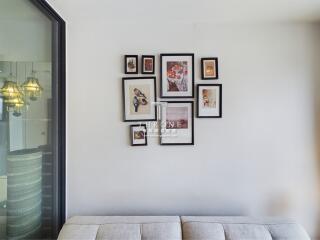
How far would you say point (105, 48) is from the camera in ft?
6.61

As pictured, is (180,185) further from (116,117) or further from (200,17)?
(200,17)

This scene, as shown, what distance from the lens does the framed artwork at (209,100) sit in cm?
200

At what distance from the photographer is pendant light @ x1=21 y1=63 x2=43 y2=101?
5.03 ft

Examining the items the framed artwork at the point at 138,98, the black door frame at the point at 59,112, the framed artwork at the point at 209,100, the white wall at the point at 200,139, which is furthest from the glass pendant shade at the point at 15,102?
the framed artwork at the point at 209,100

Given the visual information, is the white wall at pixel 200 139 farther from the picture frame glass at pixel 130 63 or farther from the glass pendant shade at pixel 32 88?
the glass pendant shade at pixel 32 88

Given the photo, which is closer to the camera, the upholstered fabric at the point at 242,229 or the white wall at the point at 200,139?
the upholstered fabric at the point at 242,229


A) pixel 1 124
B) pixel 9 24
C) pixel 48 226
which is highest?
pixel 9 24

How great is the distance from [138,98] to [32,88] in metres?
0.81

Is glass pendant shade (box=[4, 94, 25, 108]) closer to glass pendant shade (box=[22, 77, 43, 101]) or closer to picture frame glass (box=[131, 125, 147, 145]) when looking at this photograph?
glass pendant shade (box=[22, 77, 43, 101])

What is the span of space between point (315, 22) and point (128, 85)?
1737 millimetres

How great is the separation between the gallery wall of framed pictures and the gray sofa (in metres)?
0.66

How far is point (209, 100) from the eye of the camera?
2004mm

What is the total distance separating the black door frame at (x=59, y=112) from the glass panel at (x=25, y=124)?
0.05m

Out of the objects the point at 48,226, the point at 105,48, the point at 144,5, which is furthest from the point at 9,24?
the point at 48,226
